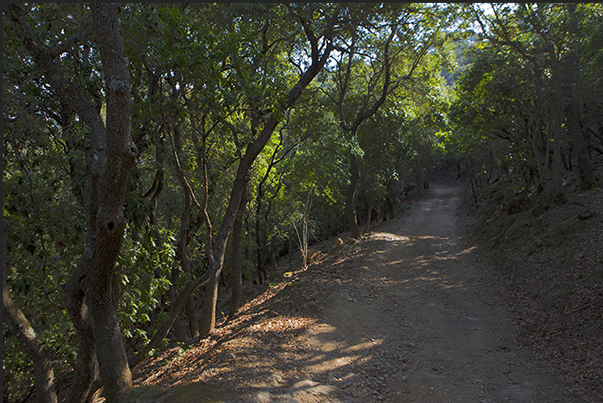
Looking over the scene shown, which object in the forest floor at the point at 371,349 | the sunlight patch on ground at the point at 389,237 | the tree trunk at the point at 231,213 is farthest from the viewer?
the sunlight patch on ground at the point at 389,237

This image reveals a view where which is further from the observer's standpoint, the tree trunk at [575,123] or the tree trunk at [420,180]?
the tree trunk at [420,180]

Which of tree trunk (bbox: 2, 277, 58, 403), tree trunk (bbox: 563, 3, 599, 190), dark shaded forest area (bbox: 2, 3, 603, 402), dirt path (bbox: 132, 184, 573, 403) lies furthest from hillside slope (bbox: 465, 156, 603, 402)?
tree trunk (bbox: 2, 277, 58, 403)

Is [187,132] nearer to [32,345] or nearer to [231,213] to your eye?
[231,213]

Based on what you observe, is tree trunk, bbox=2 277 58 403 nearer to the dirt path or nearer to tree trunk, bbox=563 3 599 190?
the dirt path

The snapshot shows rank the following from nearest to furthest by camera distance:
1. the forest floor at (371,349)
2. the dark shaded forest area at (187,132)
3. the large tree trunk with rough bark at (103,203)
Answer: the large tree trunk with rough bark at (103,203) → the dark shaded forest area at (187,132) → the forest floor at (371,349)

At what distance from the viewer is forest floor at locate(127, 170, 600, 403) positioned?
5.08 m

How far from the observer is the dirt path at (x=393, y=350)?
5.17m

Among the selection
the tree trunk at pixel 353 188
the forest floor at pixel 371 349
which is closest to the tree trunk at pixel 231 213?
the forest floor at pixel 371 349

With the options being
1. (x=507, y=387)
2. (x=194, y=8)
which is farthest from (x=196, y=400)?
(x=194, y=8)

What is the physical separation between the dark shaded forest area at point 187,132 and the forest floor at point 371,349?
99 cm

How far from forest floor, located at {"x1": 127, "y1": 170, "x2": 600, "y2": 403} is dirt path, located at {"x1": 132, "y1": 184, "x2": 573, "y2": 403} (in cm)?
2

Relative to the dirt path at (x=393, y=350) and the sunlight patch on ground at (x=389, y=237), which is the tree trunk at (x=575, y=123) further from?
the sunlight patch on ground at (x=389, y=237)

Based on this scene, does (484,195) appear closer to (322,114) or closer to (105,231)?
(322,114)

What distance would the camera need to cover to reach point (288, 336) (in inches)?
279
